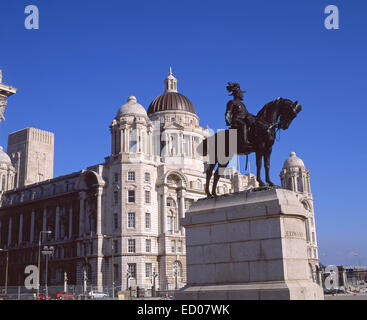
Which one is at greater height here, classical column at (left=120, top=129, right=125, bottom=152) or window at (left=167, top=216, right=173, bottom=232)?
classical column at (left=120, top=129, right=125, bottom=152)

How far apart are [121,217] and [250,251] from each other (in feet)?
207

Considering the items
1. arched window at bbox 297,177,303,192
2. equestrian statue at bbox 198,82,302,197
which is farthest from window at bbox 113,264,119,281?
equestrian statue at bbox 198,82,302,197

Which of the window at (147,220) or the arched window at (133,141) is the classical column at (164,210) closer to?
the window at (147,220)

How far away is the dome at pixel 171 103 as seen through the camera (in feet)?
385

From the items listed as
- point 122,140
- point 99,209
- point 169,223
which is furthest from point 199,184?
point 99,209

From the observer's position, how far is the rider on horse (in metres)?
20.5

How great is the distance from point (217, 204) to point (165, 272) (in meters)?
62.9

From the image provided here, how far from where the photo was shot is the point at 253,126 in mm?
20812

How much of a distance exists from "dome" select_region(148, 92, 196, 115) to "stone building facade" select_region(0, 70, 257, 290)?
82.5 ft

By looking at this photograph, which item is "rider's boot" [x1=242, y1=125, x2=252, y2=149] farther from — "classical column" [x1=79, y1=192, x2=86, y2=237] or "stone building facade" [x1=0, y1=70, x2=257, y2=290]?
"classical column" [x1=79, y1=192, x2=86, y2=237]
